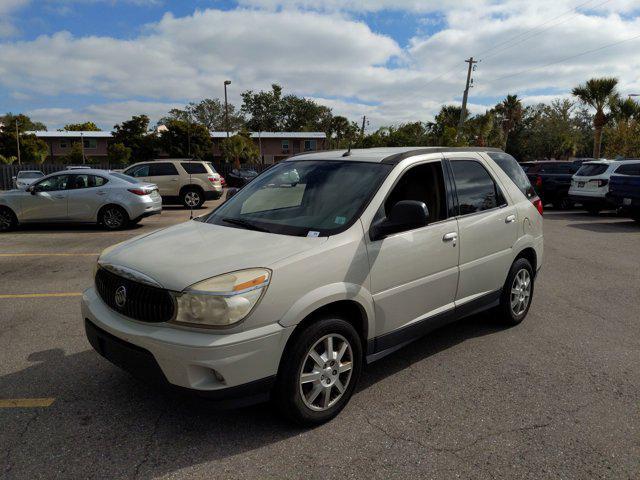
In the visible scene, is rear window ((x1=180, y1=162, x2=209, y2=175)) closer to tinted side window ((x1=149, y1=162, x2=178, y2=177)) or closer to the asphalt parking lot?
tinted side window ((x1=149, y1=162, x2=178, y2=177))

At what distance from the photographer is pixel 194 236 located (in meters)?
3.42

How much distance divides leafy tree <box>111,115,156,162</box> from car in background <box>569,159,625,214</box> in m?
43.1

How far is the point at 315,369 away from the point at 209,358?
72cm

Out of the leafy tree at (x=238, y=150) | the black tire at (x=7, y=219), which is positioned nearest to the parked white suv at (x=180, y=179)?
the black tire at (x=7, y=219)

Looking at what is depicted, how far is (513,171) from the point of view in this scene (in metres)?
5.02

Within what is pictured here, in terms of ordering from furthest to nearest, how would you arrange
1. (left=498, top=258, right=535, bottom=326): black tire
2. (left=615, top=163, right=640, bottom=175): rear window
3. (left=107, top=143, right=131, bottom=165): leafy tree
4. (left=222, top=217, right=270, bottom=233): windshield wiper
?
(left=107, top=143, right=131, bottom=165): leafy tree
(left=615, top=163, right=640, bottom=175): rear window
(left=498, top=258, right=535, bottom=326): black tire
(left=222, top=217, right=270, bottom=233): windshield wiper

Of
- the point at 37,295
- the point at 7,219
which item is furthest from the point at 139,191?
the point at 37,295

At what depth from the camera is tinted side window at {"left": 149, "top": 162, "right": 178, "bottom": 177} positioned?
17.2 m

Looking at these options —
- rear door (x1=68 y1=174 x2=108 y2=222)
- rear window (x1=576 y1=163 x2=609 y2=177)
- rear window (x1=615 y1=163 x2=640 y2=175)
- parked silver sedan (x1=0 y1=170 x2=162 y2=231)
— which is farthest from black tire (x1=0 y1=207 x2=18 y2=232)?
rear window (x1=615 y1=163 x2=640 y2=175)

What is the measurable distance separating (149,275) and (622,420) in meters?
3.17

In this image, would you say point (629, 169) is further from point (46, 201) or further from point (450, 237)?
point (46, 201)

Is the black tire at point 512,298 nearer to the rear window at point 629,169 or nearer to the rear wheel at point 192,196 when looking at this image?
the rear window at point 629,169

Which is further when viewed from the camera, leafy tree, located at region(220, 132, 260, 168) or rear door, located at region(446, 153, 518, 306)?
leafy tree, located at region(220, 132, 260, 168)

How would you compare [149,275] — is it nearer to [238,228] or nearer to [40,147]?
[238,228]
